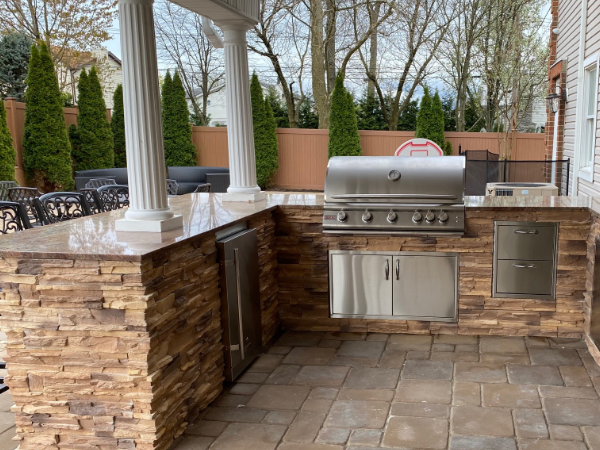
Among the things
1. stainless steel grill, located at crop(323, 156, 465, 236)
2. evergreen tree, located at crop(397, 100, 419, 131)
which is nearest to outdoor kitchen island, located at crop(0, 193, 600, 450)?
stainless steel grill, located at crop(323, 156, 465, 236)

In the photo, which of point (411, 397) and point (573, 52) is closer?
point (411, 397)

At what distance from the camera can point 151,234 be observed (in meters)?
2.96

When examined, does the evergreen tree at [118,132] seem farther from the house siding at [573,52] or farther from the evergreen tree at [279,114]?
the house siding at [573,52]

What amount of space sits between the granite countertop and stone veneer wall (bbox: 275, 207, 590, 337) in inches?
4.8

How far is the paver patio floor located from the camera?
2754 millimetres

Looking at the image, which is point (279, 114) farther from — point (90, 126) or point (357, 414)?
point (357, 414)

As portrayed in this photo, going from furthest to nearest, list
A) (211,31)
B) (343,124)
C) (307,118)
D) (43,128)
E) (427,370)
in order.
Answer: (307,118), (343,124), (43,128), (211,31), (427,370)

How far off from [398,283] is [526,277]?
2.92 feet

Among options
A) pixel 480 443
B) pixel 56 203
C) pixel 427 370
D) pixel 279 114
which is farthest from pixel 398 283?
pixel 279 114

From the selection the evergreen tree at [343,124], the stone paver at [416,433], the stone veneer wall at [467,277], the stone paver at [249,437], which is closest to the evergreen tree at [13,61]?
the evergreen tree at [343,124]

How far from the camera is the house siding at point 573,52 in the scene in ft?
21.6

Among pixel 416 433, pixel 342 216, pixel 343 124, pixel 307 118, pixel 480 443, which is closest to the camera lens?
pixel 480 443

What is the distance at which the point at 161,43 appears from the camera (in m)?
20.7

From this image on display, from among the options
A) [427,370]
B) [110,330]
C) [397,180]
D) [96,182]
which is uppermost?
[397,180]
